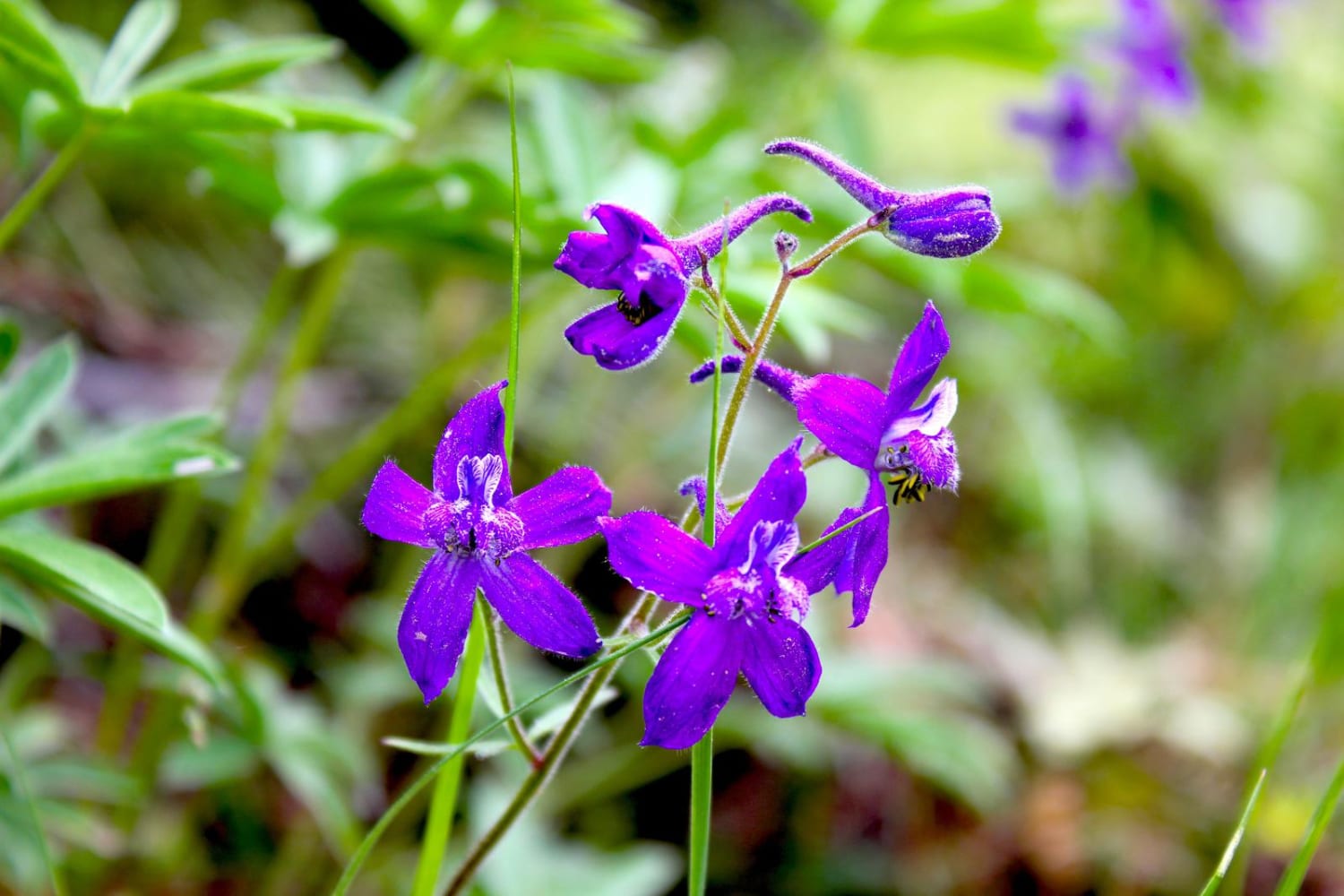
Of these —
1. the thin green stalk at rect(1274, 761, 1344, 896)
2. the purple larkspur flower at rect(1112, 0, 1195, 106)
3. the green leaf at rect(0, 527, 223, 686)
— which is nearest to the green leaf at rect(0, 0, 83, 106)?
the green leaf at rect(0, 527, 223, 686)

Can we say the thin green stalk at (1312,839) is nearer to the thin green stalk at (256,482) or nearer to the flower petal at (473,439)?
the flower petal at (473,439)

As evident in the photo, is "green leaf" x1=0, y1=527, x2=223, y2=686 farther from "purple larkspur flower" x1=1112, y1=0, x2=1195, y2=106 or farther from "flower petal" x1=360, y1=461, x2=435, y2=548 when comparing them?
"purple larkspur flower" x1=1112, y1=0, x2=1195, y2=106

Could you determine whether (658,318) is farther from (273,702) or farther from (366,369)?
(366,369)

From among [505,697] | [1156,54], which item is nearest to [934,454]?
[505,697]

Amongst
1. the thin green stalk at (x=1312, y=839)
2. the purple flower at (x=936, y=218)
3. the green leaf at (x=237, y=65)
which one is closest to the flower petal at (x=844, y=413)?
the purple flower at (x=936, y=218)

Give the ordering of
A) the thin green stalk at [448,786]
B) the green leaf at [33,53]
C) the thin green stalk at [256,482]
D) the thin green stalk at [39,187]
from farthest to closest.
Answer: the thin green stalk at [256,482] → the thin green stalk at [39,187] → the green leaf at [33,53] → the thin green stalk at [448,786]

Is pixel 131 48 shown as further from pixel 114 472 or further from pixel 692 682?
pixel 692 682

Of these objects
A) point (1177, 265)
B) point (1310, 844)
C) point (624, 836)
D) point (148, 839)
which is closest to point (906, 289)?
point (1177, 265)
